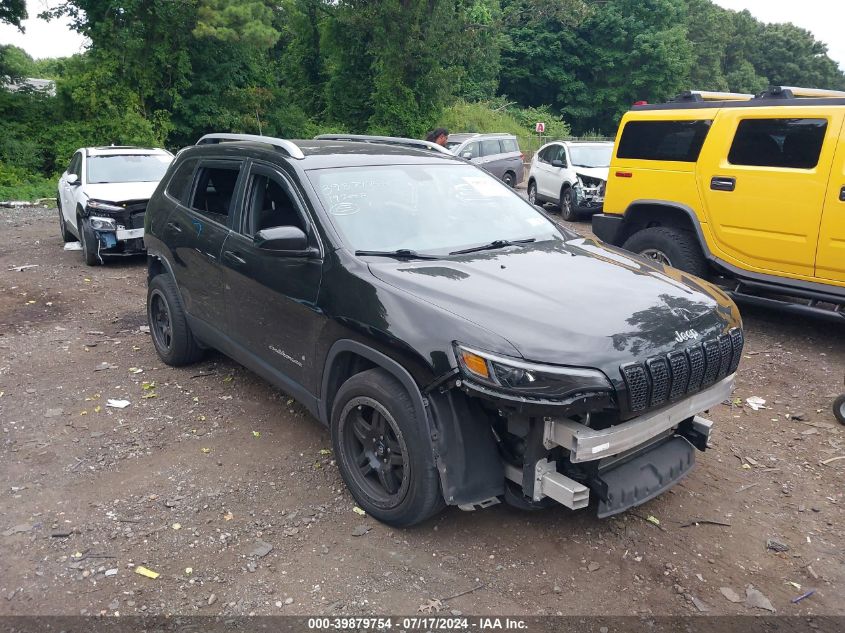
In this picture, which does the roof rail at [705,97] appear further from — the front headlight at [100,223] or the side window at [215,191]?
the front headlight at [100,223]

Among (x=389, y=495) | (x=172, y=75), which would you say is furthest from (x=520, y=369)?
(x=172, y=75)

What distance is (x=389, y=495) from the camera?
133 inches

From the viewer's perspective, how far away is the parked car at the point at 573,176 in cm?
1393

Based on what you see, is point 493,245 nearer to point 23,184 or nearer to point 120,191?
point 120,191

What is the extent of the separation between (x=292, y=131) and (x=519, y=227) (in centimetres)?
2688

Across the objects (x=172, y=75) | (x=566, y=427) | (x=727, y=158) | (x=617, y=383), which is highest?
(x=172, y=75)

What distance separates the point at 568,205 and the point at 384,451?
11868 millimetres

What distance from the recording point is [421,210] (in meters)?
4.04

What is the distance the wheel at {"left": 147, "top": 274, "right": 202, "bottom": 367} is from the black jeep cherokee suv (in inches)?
34.5

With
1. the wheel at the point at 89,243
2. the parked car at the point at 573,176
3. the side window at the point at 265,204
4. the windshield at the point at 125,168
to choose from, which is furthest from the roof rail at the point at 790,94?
the wheel at the point at 89,243

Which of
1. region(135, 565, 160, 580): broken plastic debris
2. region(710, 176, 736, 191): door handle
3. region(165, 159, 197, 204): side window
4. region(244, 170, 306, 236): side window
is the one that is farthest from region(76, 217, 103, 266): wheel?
region(710, 176, 736, 191): door handle

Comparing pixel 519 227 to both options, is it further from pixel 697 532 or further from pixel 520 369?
pixel 697 532

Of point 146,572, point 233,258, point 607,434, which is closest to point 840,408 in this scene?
point 607,434

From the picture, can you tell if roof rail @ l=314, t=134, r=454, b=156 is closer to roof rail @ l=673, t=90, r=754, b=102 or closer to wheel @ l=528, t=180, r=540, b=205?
roof rail @ l=673, t=90, r=754, b=102
